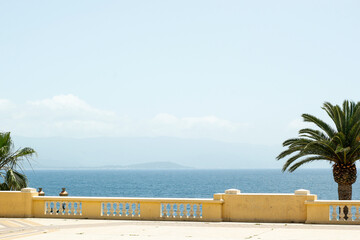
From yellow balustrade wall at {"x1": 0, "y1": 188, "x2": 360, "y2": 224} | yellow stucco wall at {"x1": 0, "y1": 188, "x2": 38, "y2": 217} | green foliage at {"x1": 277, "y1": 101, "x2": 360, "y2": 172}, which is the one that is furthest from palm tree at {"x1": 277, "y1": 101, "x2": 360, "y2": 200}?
yellow stucco wall at {"x1": 0, "y1": 188, "x2": 38, "y2": 217}

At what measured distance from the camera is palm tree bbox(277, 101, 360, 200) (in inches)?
1150

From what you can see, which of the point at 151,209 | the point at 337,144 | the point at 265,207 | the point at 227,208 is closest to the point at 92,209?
the point at 151,209

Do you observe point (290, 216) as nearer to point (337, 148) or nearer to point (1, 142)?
point (337, 148)

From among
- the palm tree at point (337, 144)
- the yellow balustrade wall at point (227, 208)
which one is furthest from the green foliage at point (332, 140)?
the yellow balustrade wall at point (227, 208)

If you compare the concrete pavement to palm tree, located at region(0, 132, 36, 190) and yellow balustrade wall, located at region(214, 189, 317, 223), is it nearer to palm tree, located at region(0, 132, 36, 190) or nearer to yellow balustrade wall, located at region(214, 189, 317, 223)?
yellow balustrade wall, located at region(214, 189, 317, 223)

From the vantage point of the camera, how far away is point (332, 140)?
29.1 m

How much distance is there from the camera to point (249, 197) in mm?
21984

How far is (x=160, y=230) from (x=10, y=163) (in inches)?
481

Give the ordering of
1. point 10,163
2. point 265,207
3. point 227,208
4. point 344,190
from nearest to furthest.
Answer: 1. point 265,207
2. point 227,208
3. point 10,163
4. point 344,190

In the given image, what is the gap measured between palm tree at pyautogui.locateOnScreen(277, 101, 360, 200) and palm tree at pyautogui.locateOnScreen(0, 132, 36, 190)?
12626mm

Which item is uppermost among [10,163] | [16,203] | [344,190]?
[10,163]

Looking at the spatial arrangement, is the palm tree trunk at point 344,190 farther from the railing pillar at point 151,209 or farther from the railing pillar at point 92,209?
the railing pillar at point 92,209

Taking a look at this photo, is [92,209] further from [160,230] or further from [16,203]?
[160,230]

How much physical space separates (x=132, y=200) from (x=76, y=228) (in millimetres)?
3023
